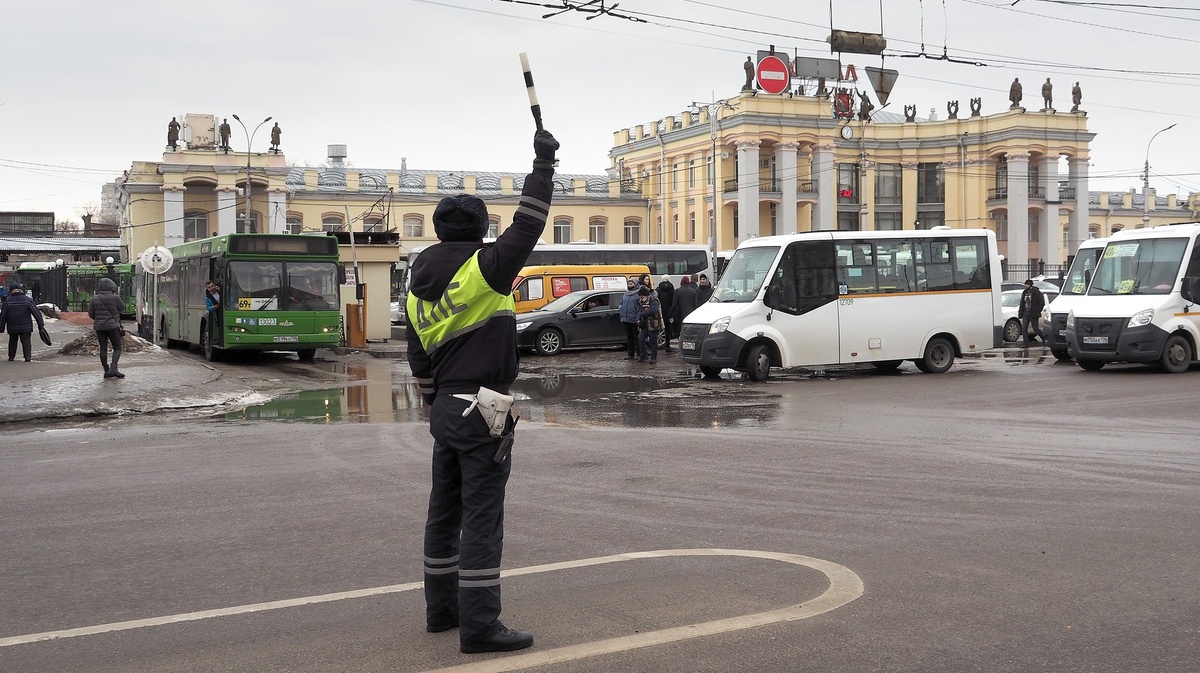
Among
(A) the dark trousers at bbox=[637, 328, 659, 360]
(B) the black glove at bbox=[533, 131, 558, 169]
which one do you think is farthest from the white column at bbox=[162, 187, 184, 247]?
(B) the black glove at bbox=[533, 131, 558, 169]

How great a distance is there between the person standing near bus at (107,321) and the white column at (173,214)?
50.9 meters

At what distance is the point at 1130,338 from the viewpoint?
19.6 m

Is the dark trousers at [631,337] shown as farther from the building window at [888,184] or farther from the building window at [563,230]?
the building window at [888,184]

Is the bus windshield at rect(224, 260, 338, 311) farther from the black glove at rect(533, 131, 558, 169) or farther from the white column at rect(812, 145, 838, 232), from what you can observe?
the white column at rect(812, 145, 838, 232)

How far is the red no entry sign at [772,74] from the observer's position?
4681cm

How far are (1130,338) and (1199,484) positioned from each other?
1186 centimetres

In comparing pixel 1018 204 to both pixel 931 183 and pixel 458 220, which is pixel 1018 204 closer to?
pixel 931 183

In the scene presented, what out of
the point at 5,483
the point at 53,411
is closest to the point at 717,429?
the point at 5,483

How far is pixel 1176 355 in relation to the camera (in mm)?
19797

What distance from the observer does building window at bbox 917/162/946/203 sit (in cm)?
7969

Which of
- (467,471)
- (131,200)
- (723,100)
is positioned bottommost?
(467,471)

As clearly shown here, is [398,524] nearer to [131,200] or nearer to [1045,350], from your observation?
[1045,350]

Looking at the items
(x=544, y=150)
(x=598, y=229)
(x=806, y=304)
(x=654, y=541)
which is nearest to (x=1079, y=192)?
(x=598, y=229)

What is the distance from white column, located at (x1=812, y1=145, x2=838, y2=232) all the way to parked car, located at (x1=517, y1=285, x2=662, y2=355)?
4490cm
